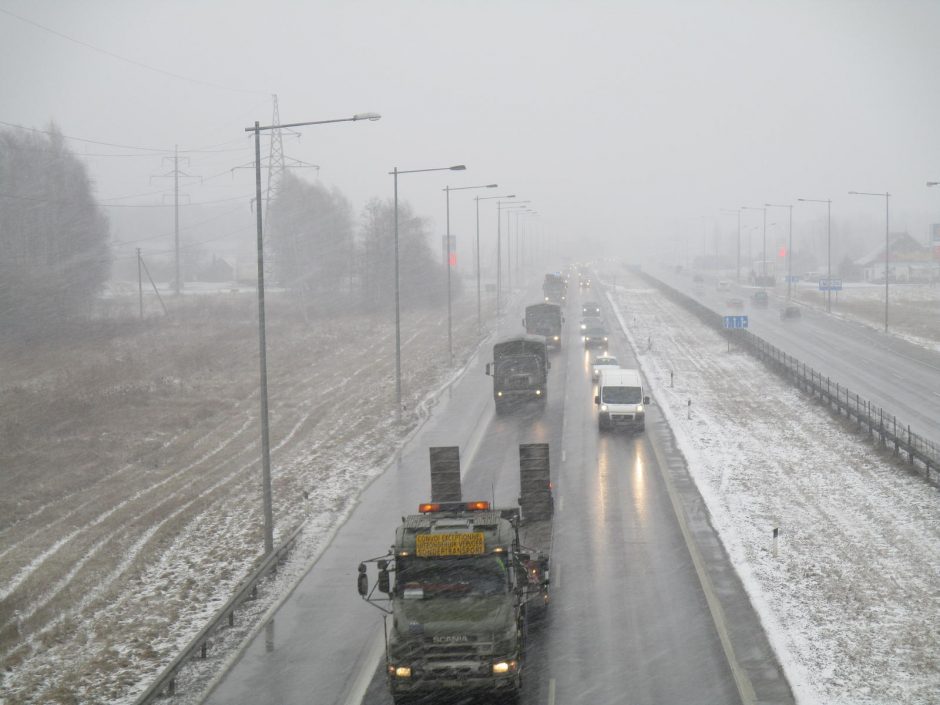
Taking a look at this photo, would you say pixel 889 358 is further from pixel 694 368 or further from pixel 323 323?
pixel 323 323

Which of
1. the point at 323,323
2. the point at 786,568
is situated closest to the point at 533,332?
the point at 323,323

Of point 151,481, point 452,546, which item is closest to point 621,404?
point 151,481

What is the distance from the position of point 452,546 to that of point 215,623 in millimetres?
5085

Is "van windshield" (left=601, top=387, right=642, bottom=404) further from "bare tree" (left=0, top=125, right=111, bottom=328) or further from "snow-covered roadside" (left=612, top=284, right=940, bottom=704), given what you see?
"bare tree" (left=0, top=125, right=111, bottom=328)

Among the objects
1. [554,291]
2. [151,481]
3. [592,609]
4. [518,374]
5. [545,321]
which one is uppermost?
[554,291]

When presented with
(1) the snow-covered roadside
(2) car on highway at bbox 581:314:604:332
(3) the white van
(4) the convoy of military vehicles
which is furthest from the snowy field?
(1) the snow-covered roadside

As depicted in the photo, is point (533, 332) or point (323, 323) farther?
point (323, 323)

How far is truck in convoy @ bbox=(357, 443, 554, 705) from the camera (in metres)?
11.8

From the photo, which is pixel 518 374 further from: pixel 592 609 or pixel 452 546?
pixel 452 546

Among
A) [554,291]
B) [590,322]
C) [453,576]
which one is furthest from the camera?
[554,291]

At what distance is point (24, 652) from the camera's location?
50.7ft

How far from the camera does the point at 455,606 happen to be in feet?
40.7

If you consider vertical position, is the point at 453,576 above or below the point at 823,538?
above

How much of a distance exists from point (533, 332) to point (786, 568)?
127 ft
